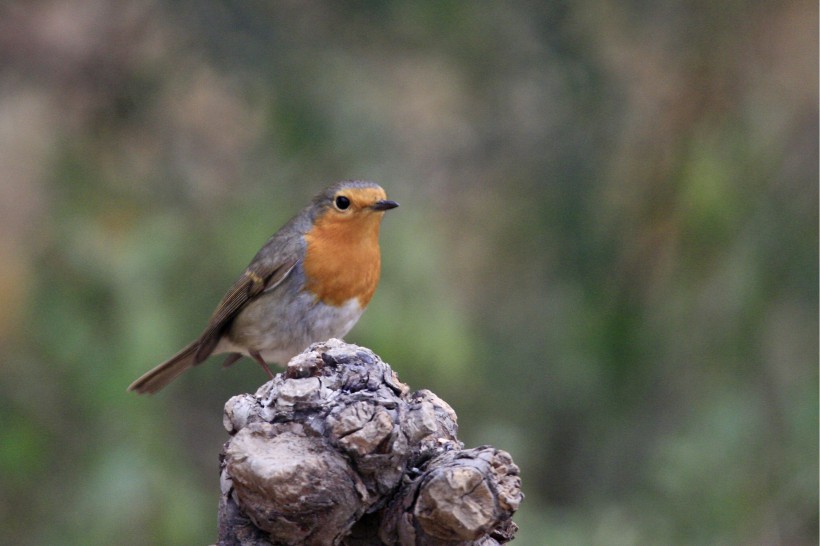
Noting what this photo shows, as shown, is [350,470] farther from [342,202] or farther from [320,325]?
[342,202]

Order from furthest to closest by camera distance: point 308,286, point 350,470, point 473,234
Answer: point 473,234, point 308,286, point 350,470

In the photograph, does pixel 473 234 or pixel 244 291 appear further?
pixel 473 234

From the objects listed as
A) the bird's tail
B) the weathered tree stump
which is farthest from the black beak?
the weathered tree stump

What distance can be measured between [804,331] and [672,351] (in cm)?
70

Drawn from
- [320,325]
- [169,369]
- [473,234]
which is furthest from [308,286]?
[473,234]

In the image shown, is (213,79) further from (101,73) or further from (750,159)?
(750,159)

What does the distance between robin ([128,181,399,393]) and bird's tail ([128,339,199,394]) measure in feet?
0.04

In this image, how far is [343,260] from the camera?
406cm

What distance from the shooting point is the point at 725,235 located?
15.8 ft

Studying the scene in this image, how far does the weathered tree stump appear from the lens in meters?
1.65

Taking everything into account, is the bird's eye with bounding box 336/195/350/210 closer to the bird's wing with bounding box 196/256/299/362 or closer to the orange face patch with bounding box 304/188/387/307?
the orange face patch with bounding box 304/188/387/307

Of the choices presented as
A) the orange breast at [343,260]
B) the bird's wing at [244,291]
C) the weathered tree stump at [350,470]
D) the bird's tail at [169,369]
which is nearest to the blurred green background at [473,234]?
the bird's tail at [169,369]

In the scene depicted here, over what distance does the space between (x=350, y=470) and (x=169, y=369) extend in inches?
108

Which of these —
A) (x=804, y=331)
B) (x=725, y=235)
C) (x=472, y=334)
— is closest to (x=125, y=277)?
(x=472, y=334)
